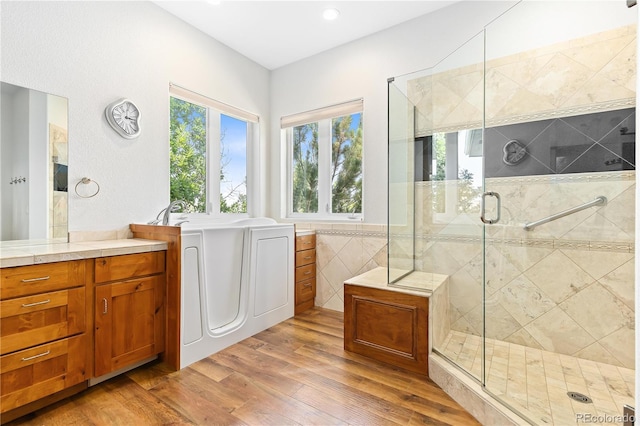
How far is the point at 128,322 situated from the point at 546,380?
92.4 inches

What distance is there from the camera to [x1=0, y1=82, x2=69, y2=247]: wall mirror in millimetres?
1648

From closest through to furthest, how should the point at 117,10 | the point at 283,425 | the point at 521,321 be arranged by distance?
the point at 283,425 → the point at 521,321 → the point at 117,10

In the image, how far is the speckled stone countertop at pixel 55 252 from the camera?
1.31 metres

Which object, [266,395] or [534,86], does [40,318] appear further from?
[534,86]

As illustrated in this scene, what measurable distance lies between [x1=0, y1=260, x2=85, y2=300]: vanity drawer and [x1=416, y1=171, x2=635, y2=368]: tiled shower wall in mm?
2239

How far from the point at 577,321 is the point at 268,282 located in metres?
2.13

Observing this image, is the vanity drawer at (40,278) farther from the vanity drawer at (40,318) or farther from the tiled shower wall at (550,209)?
the tiled shower wall at (550,209)

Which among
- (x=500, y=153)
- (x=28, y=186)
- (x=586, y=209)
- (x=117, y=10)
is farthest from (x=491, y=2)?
(x=28, y=186)

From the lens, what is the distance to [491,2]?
7.09ft

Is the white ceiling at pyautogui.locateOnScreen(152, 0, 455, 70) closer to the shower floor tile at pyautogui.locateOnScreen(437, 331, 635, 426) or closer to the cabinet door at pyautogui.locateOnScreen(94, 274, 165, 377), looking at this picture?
the cabinet door at pyautogui.locateOnScreen(94, 274, 165, 377)

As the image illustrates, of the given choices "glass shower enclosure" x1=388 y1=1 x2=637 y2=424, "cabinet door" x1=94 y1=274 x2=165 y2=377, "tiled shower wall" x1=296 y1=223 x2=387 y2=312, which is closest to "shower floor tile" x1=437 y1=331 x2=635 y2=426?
"glass shower enclosure" x1=388 y1=1 x2=637 y2=424

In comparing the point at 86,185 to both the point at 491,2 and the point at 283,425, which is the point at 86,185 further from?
the point at 491,2

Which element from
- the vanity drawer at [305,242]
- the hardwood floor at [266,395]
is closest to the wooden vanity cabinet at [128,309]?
the hardwood floor at [266,395]

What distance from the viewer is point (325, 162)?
3.15 meters
